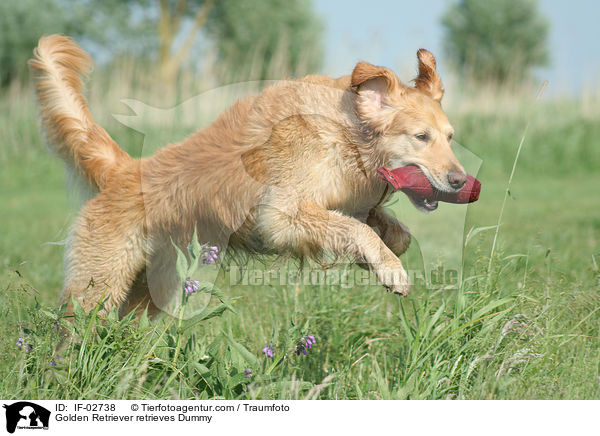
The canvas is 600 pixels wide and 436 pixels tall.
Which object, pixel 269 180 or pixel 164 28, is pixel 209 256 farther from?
pixel 164 28

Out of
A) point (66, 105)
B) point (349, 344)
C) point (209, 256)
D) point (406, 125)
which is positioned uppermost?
point (66, 105)

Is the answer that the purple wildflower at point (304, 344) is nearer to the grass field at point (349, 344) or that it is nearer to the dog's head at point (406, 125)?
the grass field at point (349, 344)

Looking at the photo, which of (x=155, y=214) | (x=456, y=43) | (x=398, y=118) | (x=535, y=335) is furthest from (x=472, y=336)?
(x=456, y=43)

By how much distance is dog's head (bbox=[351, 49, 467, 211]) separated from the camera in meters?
3.08

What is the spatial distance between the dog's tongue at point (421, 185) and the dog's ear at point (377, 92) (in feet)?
1.12

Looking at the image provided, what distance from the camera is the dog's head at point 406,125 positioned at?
10.1 ft

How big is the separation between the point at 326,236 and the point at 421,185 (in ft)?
1.82

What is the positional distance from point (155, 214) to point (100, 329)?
3.01ft

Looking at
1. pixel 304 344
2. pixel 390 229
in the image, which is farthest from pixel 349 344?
pixel 390 229
